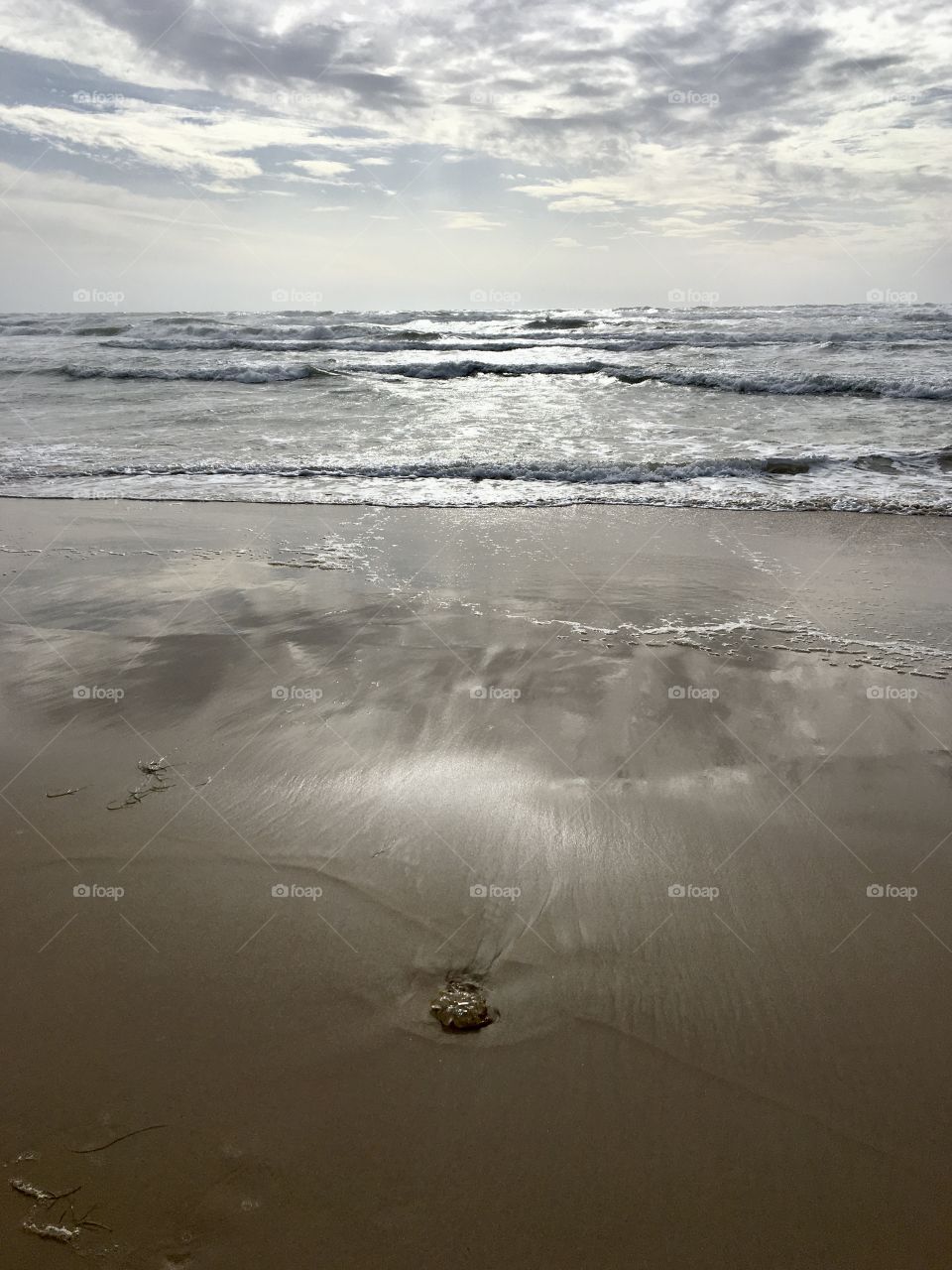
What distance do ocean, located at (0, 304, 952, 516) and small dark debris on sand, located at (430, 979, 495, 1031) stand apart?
264 inches

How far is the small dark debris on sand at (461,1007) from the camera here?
7.95 feet

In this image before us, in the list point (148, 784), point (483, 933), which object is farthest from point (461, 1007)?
point (148, 784)

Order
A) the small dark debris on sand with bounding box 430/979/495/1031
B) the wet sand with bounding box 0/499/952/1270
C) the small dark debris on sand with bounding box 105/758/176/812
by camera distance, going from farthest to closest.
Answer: the small dark debris on sand with bounding box 105/758/176/812, the small dark debris on sand with bounding box 430/979/495/1031, the wet sand with bounding box 0/499/952/1270

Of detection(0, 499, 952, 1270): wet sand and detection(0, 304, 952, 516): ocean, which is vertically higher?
detection(0, 304, 952, 516): ocean

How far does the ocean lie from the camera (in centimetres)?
934

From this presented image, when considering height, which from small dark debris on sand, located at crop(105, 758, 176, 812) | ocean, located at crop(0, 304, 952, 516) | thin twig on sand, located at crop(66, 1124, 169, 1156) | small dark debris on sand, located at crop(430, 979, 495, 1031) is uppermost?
ocean, located at crop(0, 304, 952, 516)

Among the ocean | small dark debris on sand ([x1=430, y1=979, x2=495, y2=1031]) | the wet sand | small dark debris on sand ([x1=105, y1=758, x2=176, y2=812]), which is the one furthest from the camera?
the ocean


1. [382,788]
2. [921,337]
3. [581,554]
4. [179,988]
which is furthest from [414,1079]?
[921,337]

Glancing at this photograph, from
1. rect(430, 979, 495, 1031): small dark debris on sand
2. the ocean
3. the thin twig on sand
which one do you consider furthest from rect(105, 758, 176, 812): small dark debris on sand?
the ocean

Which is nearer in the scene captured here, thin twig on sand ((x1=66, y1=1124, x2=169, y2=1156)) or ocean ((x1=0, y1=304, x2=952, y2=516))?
thin twig on sand ((x1=66, y1=1124, x2=169, y2=1156))

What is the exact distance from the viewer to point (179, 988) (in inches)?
101

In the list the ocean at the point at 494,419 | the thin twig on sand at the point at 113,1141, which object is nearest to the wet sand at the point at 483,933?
the thin twig on sand at the point at 113,1141

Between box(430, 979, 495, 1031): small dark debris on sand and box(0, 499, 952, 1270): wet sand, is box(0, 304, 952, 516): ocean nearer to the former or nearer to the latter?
box(0, 499, 952, 1270): wet sand

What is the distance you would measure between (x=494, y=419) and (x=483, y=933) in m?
12.6
